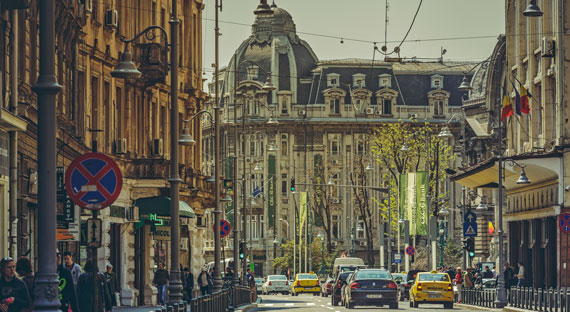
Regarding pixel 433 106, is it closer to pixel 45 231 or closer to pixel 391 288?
pixel 391 288

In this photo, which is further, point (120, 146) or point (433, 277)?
point (433, 277)

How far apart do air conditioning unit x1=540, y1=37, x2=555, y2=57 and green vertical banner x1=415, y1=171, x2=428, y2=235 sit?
51.6ft

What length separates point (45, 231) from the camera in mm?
14711

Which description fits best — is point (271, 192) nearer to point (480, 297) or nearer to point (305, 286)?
point (305, 286)

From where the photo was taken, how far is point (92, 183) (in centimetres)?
1745

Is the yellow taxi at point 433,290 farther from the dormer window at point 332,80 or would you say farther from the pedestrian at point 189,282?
the dormer window at point 332,80

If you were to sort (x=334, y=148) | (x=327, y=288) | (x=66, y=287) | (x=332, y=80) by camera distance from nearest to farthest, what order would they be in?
1. (x=66, y=287)
2. (x=327, y=288)
3. (x=334, y=148)
4. (x=332, y=80)

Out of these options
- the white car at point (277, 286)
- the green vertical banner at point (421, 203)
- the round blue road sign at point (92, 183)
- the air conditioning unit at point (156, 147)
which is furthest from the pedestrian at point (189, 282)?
the white car at point (277, 286)

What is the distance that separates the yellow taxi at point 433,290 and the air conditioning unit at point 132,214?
10.8m

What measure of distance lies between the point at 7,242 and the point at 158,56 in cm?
1788

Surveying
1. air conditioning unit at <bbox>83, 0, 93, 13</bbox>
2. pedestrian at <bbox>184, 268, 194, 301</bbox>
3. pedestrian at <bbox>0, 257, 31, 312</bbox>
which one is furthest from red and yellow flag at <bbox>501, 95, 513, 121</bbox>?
pedestrian at <bbox>0, 257, 31, 312</bbox>

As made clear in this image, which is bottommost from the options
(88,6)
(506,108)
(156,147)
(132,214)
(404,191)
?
(132,214)

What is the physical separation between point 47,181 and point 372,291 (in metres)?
32.0

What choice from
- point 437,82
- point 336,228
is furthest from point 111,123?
point 437,82
